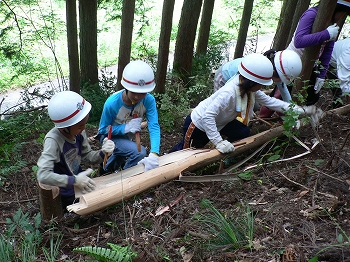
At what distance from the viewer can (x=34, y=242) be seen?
3.04 meters

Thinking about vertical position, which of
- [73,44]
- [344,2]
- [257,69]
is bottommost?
[73,44]

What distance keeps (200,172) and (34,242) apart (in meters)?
1.90

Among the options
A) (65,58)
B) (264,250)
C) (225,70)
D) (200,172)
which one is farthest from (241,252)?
(65,58)

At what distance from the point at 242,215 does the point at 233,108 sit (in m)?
1.59

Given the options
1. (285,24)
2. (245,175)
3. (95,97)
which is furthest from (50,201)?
(285,24)

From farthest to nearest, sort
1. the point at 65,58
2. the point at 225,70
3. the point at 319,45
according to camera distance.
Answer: the point at 65,58 < the point at 225,70 < the point at 319,45

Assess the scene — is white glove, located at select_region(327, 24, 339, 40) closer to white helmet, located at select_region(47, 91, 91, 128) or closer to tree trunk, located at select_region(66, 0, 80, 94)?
white helmet, located at select_region(47, 91, 91, 128)

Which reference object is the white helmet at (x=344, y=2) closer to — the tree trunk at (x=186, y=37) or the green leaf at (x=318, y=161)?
the green leaf at (x=318, y=161)

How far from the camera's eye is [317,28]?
13.3ft

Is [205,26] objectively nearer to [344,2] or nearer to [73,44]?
[73,44]

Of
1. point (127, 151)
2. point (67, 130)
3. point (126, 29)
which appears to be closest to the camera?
point (67, 130)

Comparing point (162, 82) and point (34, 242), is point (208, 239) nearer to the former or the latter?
point (34, 242)

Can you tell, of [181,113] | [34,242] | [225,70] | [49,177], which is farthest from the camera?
[181,113]

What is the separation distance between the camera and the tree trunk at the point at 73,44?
7.09 meters
